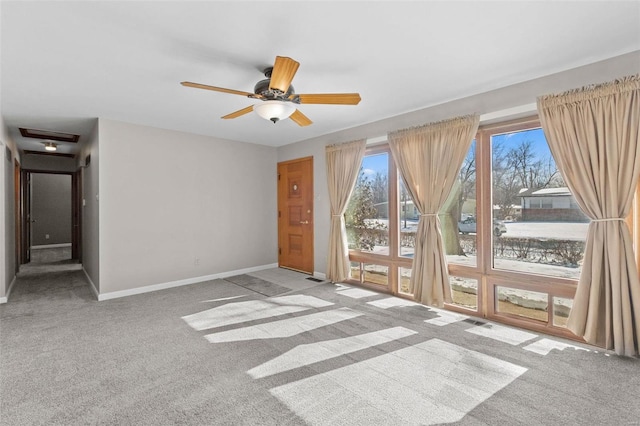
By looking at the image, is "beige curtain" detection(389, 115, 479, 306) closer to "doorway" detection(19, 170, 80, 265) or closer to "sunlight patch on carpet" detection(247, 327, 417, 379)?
"sunlight patch on carpet" detection(247, 327, 417, 379)

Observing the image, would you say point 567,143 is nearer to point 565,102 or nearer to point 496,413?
point 565,102

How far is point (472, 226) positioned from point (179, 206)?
13.9 ft

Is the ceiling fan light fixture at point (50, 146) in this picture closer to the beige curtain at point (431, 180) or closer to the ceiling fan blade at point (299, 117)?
the ceiling fan blade at point (299, 117)

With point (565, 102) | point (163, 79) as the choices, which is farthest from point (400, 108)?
point (163, 79)

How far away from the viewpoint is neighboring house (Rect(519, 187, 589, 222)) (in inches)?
113

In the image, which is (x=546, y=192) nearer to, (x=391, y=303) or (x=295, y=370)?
(x=391, y=303)

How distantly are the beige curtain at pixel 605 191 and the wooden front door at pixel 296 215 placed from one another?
3.63 metres

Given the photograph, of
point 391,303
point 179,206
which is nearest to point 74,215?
point 179,206

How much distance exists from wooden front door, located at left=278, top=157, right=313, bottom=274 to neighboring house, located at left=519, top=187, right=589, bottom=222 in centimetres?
323

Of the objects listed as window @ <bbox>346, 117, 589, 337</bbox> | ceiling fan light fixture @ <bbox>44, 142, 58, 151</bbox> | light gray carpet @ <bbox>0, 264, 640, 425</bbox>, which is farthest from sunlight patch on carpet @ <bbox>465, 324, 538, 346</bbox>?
ceiling fan light fixture @ <bbox>44, 142, 58, 151</bbox>

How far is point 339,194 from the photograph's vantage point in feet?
15.7

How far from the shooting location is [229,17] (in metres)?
1.96

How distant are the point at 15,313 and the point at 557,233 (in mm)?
5981

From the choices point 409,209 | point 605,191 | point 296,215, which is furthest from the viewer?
point 296,215
